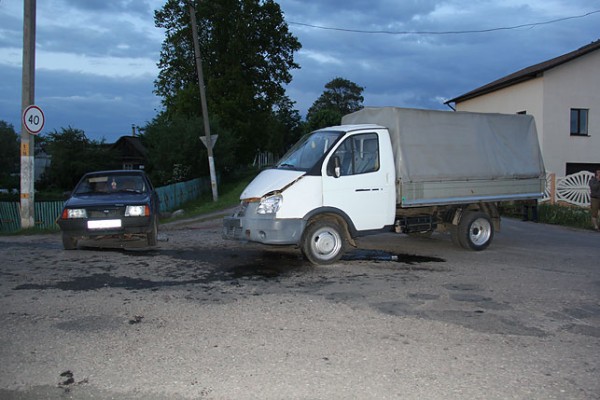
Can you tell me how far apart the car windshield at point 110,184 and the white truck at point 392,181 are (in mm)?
2776

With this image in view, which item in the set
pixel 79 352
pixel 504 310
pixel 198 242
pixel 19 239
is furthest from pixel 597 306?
pixel 19 239

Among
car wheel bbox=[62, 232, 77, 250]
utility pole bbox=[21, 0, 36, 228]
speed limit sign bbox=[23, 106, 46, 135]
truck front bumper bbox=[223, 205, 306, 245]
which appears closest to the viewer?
truck front bumper bbox=[223, 205, 306, 245]

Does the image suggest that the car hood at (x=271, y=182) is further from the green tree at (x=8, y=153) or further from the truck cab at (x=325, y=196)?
the green tree at (x=8, y=153)

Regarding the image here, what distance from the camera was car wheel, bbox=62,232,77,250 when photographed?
9.38 m

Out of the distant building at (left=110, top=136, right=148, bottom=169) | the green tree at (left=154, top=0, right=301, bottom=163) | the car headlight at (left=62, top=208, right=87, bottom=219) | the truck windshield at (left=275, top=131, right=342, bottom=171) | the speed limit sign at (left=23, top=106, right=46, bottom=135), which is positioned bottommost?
the car headlight at (left=62, top=208, right=87, bottom=219)

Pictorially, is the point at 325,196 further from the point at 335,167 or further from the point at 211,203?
the point at 211,203

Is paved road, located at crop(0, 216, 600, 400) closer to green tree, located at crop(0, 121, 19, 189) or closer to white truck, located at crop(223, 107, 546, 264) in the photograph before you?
white truck, located at crop(223, 107, 546, 264)

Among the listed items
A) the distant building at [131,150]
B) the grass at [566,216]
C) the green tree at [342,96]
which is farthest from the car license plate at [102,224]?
the green tree at [342,96]

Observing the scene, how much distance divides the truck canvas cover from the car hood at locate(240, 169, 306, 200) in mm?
1931

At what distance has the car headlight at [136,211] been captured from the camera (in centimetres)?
911

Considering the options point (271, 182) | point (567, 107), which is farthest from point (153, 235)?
point (567, 107)

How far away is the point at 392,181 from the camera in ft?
28.6

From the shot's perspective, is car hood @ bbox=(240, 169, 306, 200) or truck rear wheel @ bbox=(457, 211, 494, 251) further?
truck rear wheel @ bbox=(457, 211, 494, 251)

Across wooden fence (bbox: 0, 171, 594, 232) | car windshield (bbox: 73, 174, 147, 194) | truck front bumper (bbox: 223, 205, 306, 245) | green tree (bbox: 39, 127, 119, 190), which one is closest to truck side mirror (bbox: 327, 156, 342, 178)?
truck front bumper (bbox: 223, 205, 306, 245)
